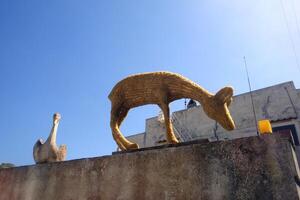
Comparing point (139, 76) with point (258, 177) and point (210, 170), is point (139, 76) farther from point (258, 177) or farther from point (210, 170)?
point (258, 177)

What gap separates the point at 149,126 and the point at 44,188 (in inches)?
506

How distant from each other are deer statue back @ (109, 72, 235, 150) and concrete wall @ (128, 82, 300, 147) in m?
9.51

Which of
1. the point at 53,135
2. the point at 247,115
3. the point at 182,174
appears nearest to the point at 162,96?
the point at 182,174

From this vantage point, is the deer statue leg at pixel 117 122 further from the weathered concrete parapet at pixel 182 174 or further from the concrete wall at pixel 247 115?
the concrete wall at pixel 247 115

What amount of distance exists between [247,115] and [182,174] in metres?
11.3

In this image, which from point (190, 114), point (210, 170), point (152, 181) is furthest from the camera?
point (190, 114)

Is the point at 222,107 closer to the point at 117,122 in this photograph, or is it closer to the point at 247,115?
the point at 117,122

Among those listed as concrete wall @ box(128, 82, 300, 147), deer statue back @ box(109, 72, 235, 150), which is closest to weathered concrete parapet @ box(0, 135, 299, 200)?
deer statue back @ box(109, 72, 235, 150)

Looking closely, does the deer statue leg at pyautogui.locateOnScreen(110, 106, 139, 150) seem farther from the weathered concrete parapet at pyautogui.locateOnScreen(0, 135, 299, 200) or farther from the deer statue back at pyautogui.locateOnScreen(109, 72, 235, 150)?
the weathered concrete parapet at pyautogui.locateOnScreen(0, 135, 299, 200)

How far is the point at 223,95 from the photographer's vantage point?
2.57 metres

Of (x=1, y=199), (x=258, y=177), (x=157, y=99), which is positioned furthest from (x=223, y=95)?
(x=1, y=199)

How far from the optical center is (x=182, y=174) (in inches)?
83.0

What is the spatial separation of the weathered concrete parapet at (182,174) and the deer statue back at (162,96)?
487mm

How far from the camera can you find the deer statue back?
8.49 ft
